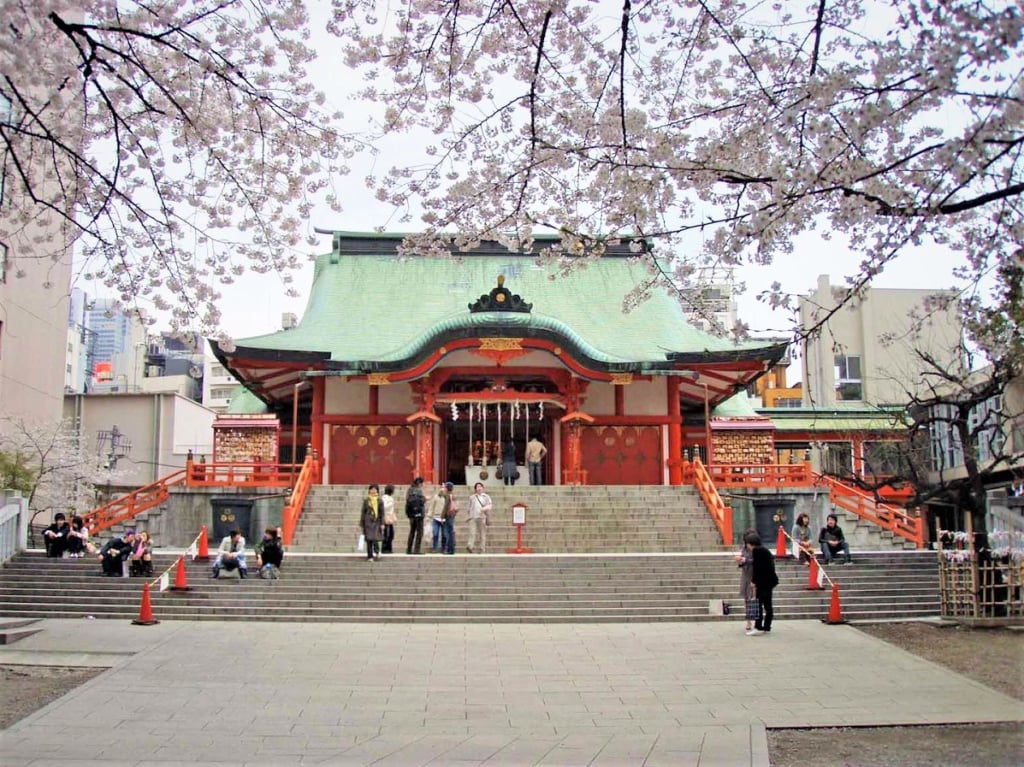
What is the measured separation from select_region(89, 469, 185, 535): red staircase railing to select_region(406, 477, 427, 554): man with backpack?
6.64 meters

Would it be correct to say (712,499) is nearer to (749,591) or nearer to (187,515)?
(749,591)

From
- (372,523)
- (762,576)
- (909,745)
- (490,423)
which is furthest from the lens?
(490,423)

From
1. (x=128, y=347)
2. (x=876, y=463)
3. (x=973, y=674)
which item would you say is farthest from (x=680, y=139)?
(x=128, y=347)

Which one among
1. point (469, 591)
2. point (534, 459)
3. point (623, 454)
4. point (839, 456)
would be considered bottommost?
point (469, 591)

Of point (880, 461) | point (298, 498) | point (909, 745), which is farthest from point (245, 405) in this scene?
point (909, 745)

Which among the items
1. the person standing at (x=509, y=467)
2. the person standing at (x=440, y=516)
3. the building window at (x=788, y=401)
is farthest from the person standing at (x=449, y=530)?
the building window at (x=788, y=401)

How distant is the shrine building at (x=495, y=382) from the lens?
25.2 m

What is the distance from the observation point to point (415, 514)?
18.2m

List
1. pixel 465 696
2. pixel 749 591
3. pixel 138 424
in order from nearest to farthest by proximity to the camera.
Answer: pixel 465 696 < pixel 749 591 < pixel 138 424

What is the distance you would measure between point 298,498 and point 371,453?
5.50 meters

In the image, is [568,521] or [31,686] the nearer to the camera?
[31,686]

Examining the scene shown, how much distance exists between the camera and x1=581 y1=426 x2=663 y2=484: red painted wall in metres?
27.2

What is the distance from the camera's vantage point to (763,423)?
31.2 m

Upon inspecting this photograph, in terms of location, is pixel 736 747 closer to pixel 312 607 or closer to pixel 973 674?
pixel 973 674
